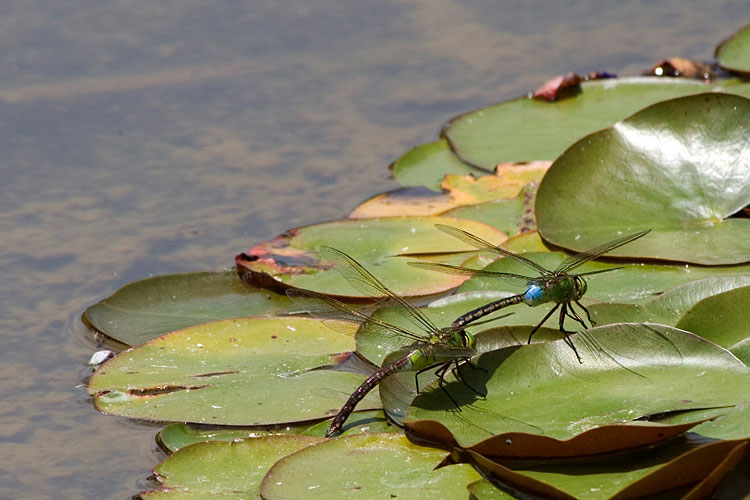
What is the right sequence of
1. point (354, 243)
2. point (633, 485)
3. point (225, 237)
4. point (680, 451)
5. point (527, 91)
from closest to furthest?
point (633, 485) → point (680, 451) → point (354, 243) → point (225, 237) → point (527, 91)

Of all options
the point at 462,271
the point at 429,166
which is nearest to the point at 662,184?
the point at 462,271

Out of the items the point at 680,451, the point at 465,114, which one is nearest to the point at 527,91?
the point at 465,114

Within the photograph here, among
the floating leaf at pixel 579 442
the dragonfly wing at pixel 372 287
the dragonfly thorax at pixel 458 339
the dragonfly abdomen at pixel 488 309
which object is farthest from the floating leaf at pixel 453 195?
the floating leaf at pixel 579 442

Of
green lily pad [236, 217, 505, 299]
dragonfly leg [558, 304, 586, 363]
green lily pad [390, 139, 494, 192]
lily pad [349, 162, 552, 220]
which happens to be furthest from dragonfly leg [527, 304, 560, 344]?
green lily pad [390, 139, 494, 192]

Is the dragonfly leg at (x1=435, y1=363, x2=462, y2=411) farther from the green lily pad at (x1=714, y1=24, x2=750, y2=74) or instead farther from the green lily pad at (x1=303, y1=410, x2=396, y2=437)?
the green lily pad at (x1=714, y1=24, x2=750, y2=74)

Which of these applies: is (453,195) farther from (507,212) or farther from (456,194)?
(507,212)

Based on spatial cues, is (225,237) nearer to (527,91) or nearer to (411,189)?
(411,189)
